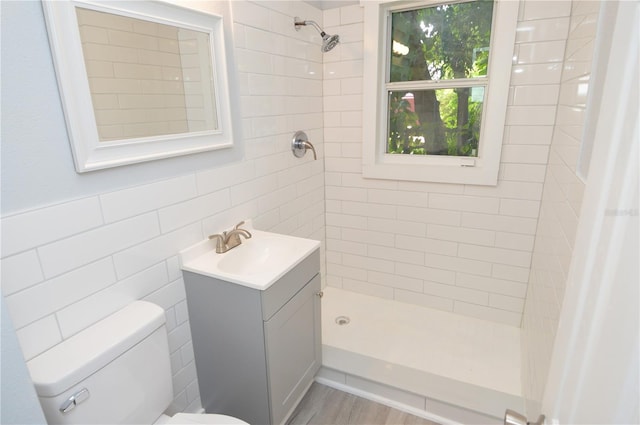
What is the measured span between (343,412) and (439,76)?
2.02 metres

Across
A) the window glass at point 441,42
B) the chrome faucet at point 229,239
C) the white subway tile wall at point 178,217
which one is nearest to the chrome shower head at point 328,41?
the white subway tile wall at point 178,217

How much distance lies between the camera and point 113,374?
108cm

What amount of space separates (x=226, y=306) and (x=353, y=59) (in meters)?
1.71

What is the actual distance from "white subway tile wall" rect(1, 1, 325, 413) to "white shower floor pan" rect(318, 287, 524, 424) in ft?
2.45

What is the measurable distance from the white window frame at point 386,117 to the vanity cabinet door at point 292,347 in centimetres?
103

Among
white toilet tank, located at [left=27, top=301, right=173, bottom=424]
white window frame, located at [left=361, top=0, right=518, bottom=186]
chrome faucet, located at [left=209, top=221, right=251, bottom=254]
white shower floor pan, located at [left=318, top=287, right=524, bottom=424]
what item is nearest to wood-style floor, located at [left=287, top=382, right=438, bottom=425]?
white shower floor pan, located at [left=318, top=287, right=524, bottom=424]

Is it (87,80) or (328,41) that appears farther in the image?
(328,41)

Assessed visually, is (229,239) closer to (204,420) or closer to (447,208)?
(204,420)

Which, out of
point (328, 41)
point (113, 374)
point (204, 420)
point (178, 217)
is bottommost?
point (204, 420)

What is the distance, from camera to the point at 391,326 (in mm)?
2336

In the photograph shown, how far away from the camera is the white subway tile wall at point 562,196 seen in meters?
1.10

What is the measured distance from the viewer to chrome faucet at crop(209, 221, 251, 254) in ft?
5.23

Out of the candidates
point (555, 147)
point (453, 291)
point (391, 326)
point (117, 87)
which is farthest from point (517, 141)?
point (117, 87)

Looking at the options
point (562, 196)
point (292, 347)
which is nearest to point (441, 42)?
point (562, 196)
